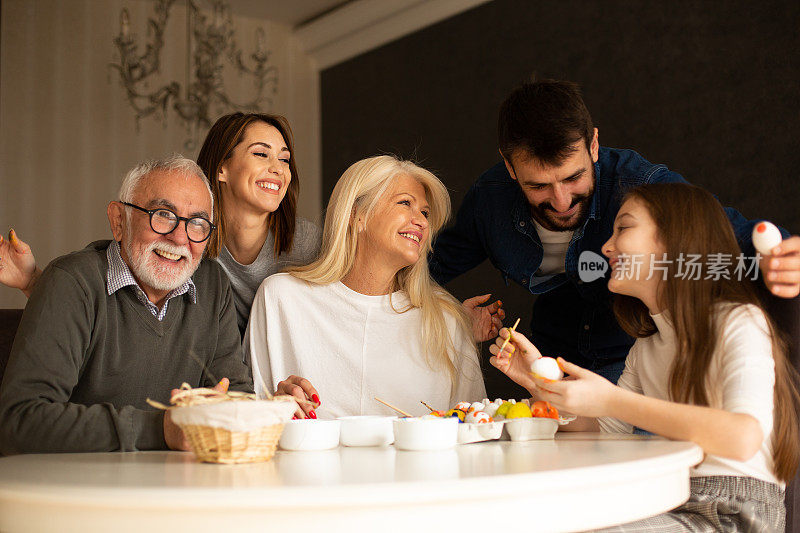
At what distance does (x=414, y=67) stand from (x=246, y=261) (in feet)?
11.1

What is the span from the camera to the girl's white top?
1.47 metres

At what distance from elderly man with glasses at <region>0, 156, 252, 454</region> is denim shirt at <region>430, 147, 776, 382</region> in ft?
3.15

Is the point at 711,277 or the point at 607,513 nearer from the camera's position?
the point at 607,513

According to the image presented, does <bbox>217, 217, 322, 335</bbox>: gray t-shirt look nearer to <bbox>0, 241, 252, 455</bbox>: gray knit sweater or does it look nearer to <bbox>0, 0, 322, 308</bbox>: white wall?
<bbox>0, 241, 252, 455</bbox>: gray knit sweater

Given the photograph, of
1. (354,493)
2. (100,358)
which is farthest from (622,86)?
(354,493)

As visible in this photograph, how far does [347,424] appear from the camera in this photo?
1.59 meters

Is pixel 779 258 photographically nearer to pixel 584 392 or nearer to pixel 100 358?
pixel 584 392

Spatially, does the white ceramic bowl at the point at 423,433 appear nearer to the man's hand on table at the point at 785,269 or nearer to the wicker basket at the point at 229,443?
the wicker basket at the point at 229,443

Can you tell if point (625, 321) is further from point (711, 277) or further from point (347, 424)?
point (347, 424)

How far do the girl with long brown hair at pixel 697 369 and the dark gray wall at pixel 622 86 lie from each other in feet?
6.60

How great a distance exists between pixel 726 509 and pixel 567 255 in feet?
3.57

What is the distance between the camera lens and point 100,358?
1839 millimetres

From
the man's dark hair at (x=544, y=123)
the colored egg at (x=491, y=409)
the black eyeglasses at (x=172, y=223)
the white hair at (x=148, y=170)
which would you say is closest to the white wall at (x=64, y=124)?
the white hair at (x=148, y=170)

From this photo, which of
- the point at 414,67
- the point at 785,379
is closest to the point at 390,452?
the point at 785,379
